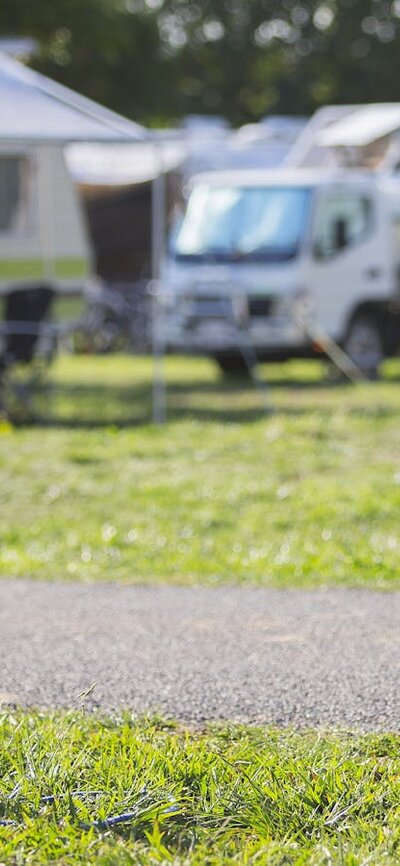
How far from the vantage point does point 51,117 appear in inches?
420

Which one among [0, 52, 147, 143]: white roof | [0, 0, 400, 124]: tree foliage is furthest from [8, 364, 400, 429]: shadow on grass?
[0, 0, 400, 124]: tree foliage

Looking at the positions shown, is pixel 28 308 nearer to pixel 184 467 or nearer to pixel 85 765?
→ pixel 184 467

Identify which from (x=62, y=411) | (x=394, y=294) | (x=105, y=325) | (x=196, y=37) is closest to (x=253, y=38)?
(x=196, y=37)

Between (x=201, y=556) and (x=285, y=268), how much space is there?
831 centimetres

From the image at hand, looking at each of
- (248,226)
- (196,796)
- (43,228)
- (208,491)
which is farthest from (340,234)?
(196,796)

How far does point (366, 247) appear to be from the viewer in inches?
595

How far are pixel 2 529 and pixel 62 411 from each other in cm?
521

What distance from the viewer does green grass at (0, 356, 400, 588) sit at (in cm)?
607

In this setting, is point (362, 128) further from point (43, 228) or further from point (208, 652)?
point (208, 652)

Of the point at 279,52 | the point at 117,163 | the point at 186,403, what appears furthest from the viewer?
the point at 279,52

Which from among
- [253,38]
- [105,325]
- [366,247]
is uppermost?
[253,38]

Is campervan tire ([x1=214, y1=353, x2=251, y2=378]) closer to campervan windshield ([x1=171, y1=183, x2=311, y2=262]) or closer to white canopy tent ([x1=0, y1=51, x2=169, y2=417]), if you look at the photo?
campervan windshield ([x1=171, y1=183, x2=311, y2=262])

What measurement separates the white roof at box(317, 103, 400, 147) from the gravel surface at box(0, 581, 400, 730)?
10847 millimetres

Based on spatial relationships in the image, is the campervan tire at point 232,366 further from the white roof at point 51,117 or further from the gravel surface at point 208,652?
the gravel surface at point 208,652
